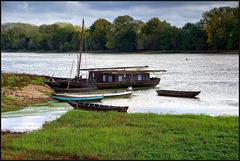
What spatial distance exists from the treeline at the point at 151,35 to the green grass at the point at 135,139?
75826 millimetres

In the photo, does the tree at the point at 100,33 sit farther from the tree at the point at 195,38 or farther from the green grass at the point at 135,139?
the green grass at the point at 135,139

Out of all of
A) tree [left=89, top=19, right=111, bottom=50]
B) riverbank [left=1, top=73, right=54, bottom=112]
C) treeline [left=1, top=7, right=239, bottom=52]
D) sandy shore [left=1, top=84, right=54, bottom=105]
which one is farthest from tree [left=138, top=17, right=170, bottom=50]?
sandy shore [left=1, top=84, right=54, bottom=105]

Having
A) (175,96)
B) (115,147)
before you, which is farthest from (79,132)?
(175,96)

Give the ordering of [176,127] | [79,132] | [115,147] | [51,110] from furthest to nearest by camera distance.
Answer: [51,110], [176,127], [79,132], [115,147]

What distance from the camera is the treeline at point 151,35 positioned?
A: 113875 mm

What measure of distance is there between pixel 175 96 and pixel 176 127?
1802cm

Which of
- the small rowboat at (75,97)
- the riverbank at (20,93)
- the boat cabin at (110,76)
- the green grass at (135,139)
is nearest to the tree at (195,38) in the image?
the boat cabin at (110,76)

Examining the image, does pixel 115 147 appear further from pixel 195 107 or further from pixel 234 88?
pixel 234 88

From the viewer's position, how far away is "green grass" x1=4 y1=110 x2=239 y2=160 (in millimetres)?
12344

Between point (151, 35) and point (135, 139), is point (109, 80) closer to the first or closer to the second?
point (135, 139)

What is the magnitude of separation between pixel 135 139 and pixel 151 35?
123625 millimetres

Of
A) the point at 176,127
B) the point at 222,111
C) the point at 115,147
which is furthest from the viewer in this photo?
the point at 222,111

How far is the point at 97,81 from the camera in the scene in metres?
41.4

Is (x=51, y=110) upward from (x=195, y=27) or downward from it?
downward
